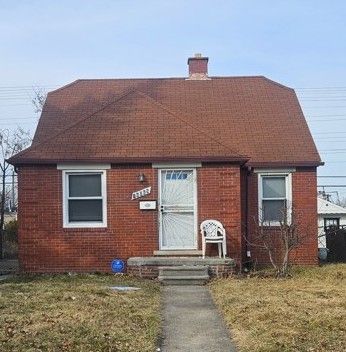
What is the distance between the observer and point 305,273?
1514 cm

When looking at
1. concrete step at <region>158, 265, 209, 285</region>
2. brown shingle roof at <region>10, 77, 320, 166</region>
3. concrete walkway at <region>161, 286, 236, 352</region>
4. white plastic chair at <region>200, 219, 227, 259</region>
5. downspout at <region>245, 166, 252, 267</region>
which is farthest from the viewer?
downspout at <region>245, 166, 252, 267</region>

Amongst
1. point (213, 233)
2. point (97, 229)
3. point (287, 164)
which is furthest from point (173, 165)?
point (287, 164)

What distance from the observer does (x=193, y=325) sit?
8859 mm

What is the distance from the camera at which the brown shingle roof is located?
623 inches

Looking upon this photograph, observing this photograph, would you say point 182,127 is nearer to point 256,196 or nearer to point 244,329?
point 256,196

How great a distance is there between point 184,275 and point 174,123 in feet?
15.2

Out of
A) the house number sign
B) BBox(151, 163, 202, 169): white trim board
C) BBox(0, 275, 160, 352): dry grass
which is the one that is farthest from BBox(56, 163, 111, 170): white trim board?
BBox(0, 275, 160, 352): dry grass

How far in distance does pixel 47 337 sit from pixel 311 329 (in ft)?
11.0

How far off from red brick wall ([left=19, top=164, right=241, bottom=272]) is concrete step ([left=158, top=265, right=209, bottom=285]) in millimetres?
1569

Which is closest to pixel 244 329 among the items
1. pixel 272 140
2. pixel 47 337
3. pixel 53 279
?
pixel 47 337

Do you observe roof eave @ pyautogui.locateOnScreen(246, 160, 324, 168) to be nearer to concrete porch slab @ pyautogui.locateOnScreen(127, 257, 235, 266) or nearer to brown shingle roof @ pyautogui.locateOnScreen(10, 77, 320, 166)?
brown shingle roof @ pyautogui.locateOnScreen(10, 77, 320, 166)

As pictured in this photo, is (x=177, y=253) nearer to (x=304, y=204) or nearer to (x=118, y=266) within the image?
(x=118, y=266)

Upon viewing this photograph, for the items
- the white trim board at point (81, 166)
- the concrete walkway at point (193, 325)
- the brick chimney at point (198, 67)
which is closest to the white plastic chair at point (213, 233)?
the white trim board at point (81, 166)

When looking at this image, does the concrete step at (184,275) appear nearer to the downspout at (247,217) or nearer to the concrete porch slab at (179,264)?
the concrete porch slab at (179,264)
